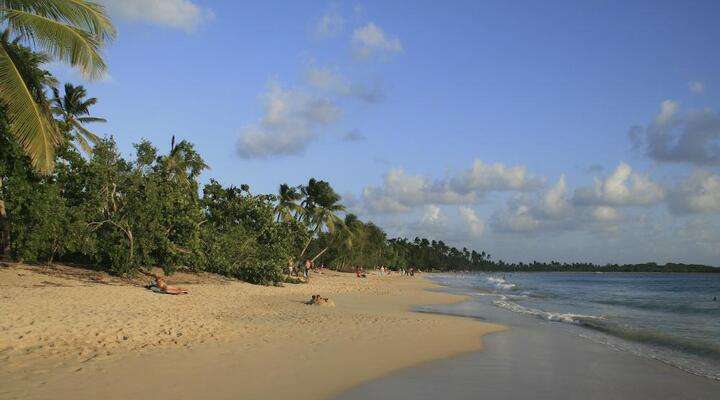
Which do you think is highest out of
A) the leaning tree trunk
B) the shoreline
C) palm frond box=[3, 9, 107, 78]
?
palm frond box=[3, 9, 107, 78]

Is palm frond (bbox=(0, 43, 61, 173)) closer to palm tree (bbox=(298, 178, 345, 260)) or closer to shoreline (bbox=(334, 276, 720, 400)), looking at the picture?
shoreline (bbox=(334, 276, 720, 400))

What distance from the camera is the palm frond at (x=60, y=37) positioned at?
11.0 metres

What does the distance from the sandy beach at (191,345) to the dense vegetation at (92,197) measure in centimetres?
324

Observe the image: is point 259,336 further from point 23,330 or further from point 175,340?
point 23,330

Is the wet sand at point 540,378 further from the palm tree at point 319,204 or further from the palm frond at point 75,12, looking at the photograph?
the palm tree at point 319,204

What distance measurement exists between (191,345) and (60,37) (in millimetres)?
7913

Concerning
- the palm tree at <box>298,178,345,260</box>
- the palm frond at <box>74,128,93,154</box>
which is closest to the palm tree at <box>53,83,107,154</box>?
the palm frond at <box>74,128,93,154</box>

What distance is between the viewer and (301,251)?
131 ft

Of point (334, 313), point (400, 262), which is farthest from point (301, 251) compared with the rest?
point (400, 262)

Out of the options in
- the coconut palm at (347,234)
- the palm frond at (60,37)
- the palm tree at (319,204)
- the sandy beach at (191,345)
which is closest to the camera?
the sandy beach at (191,345)

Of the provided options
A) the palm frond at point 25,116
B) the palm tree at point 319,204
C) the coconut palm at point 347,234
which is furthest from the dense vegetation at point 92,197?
the coconut palm at point 347,234

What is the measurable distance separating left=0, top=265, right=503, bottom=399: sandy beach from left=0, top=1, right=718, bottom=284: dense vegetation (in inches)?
127

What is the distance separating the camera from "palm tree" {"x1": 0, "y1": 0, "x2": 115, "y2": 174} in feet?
36.5

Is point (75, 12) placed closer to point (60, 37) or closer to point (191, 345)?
point (60, 37)
